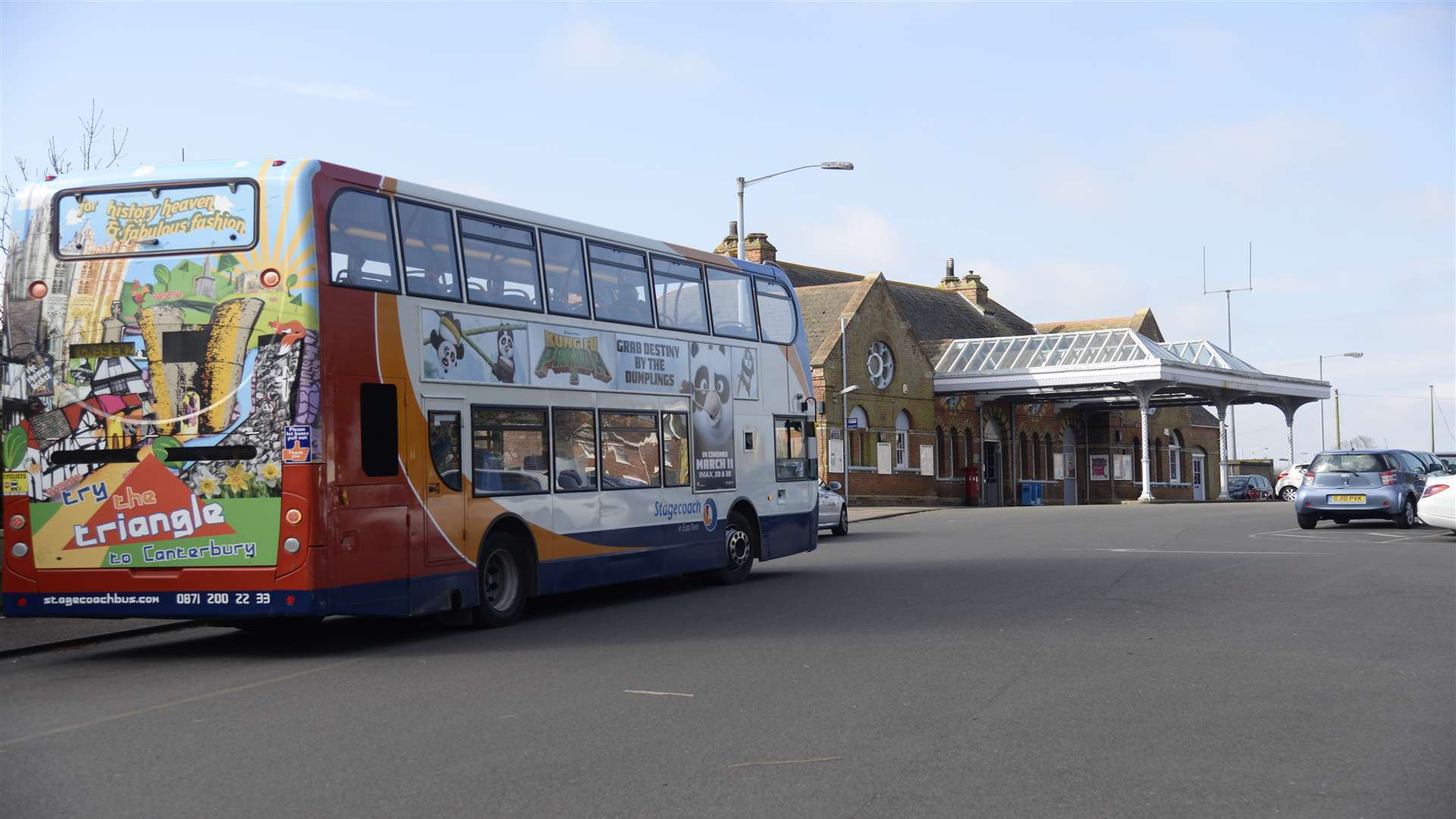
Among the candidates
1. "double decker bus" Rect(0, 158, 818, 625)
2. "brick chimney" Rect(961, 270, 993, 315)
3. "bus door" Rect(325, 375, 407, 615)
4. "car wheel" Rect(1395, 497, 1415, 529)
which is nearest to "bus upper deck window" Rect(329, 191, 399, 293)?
"double decker bus" Rect(0, 158, 818, 625)

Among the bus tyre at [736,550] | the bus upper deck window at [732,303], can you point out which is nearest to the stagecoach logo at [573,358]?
the bus upper deck window at [732,303]

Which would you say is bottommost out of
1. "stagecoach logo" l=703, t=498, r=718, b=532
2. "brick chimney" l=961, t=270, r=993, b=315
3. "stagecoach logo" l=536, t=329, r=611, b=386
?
"stagecoach logo" l=703, t=498, r=718, b=532

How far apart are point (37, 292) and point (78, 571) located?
2.27 meters

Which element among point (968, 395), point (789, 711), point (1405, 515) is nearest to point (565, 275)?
point (789, 711)

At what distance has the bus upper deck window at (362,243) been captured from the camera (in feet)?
37.2

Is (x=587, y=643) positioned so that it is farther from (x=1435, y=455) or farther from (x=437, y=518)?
(x=1435, y=455)

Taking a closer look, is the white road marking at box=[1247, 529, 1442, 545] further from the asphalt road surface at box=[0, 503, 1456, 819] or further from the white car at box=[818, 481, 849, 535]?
the asphalt road surface at box=[0, 503, 1456, 819]

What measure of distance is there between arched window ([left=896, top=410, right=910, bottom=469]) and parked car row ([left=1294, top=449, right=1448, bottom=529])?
77.3ft

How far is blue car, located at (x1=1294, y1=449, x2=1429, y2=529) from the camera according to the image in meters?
26.5

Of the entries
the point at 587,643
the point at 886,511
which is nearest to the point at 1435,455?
the point at 886,511

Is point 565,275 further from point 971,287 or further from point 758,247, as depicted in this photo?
point 971,287

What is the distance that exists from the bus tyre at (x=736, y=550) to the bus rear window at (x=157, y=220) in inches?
306

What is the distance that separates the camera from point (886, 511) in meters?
41.6

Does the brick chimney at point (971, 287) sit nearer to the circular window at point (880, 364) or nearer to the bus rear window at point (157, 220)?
the circular window at point (880, 364)
